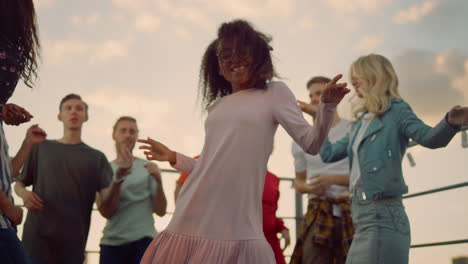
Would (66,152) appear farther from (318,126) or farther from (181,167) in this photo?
(318,126)

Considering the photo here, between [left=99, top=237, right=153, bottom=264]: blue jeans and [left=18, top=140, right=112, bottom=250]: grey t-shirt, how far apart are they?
306 mm

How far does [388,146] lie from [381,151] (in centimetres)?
4

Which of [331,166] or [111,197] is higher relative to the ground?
[331,166]

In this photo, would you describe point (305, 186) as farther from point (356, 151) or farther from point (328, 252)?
point (356, 151)

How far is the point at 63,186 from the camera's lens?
164 inches

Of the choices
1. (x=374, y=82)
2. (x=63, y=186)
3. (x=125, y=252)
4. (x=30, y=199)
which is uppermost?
(x=374, y=82)

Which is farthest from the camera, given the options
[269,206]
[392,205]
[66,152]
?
[66,152]

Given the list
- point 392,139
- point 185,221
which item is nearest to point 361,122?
point 392,139

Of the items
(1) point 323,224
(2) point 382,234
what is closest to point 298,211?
(1) point 323,224

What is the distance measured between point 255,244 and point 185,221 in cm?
22

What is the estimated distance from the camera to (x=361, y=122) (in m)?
3.00

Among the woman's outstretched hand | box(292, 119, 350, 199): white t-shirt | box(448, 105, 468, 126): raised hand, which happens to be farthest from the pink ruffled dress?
box(292, 119, 350, 199): white t-shirt

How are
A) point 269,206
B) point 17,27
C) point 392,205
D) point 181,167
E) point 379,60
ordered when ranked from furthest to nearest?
point 269,206 < point 379,60 < point 392,205 < point 181,167 < point 17,27

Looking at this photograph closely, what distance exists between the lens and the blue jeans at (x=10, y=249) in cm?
157
